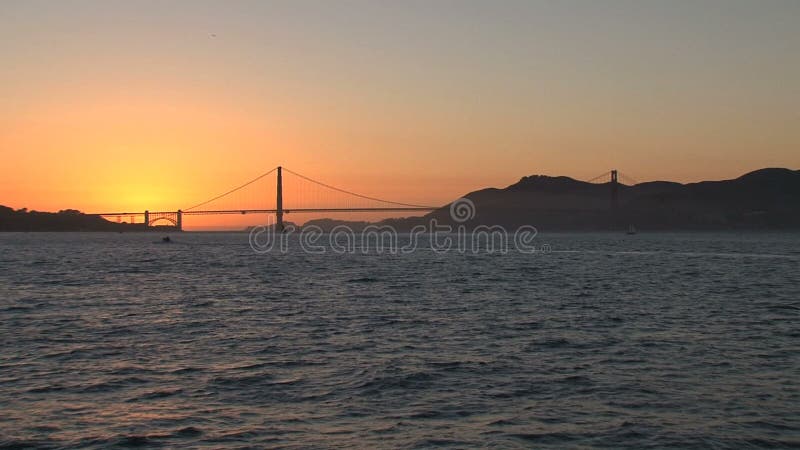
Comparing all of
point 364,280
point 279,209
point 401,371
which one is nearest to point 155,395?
point 401,371

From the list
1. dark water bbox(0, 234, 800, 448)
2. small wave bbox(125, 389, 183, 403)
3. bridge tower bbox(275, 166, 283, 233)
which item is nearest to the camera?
dark water bbox(0, 234, 800, 448)

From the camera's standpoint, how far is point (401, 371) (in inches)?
669

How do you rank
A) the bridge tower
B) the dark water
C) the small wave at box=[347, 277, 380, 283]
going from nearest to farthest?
the dark water → the small wave at box=[347, 277, 380, 283] → the bridge tower

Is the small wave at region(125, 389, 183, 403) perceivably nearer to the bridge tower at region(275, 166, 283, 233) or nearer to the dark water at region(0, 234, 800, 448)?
the dark water at region(0, 234, 800, 448)

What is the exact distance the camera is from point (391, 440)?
39.0 ft

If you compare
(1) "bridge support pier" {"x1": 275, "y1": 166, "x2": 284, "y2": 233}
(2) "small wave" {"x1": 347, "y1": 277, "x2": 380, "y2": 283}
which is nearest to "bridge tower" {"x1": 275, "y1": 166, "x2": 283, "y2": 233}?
(1) "bridge support pier" {"x1": 275, "y1": 166, "x2": 284, "y2": 233}

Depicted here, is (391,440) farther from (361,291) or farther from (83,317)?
(361,291)

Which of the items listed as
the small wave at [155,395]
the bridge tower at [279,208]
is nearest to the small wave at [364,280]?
the small wave at [155,395]

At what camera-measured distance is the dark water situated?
1238 centimetres

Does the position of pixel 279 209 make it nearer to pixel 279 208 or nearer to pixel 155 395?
pixel 279 208

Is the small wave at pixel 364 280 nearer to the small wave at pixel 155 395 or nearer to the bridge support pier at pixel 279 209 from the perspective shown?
the small wave at pixel 155 395

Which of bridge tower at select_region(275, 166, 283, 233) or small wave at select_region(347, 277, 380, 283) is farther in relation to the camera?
bridge tower at select_region(275, 166, 283, 233)

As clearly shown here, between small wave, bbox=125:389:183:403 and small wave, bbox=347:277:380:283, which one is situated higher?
small wave, bbox=347:277:380:283

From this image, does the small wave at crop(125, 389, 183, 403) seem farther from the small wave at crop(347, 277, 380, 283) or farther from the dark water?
the small wave at crop(347, 277, 380, 283)
